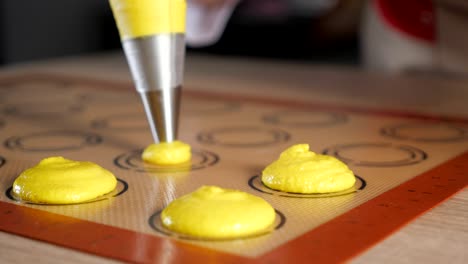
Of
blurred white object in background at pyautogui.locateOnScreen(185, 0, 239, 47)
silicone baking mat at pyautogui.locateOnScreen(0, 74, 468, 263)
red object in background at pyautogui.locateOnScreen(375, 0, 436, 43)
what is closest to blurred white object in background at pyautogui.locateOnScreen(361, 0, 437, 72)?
red object in background at pyautogui.locateOnScreen(375, 0, 436, 43)

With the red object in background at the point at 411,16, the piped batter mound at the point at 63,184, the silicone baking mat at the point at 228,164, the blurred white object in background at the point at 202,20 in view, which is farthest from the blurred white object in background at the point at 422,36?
the piped batter mound at the point at 63,184

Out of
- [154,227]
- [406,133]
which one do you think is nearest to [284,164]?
[154,227]

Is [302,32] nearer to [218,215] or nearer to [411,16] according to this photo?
[411,16]

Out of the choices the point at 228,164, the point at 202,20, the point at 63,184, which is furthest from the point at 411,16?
the point at 63,184

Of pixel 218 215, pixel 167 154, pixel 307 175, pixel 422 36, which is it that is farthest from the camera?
pixel 422 36

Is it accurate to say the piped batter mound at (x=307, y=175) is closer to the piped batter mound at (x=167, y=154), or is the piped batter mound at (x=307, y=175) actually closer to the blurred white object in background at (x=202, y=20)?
the piped batter mound at (x=167, y=154)
